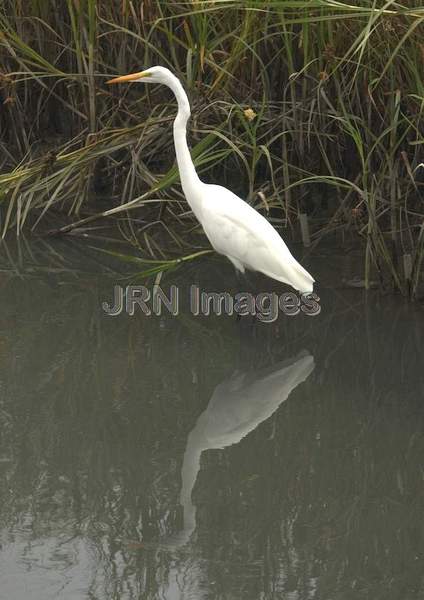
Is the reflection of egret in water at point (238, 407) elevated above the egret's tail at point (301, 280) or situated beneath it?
situated beneath

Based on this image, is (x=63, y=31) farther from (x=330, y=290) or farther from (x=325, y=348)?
(x=325, y=348)

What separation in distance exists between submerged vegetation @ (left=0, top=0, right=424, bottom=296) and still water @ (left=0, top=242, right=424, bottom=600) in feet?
1.07

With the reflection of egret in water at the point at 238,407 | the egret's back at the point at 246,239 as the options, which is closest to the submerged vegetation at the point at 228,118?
the egret's back at the point at 246,239

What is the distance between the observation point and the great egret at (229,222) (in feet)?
12.8

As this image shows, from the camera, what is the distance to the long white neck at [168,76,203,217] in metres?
3.99

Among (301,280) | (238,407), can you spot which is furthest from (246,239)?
(238,407)

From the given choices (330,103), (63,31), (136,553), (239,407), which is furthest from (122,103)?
(136,553)

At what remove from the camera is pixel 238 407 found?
3275 millimetres

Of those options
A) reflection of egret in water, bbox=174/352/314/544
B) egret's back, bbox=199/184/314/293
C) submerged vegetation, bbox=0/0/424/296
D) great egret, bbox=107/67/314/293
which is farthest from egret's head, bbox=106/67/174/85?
reflection of egret in water, bbox=174/352/314/544

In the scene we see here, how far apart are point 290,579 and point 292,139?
8.26 feet

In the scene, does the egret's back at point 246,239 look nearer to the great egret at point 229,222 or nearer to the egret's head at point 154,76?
the great egret at point 229,222

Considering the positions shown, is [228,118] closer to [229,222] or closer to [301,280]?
[229,222]

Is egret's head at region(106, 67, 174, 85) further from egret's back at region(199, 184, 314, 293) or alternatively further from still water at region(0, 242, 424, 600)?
still water at region(0, 242, 424, 600)

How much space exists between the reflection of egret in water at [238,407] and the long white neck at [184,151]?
0.79 m
